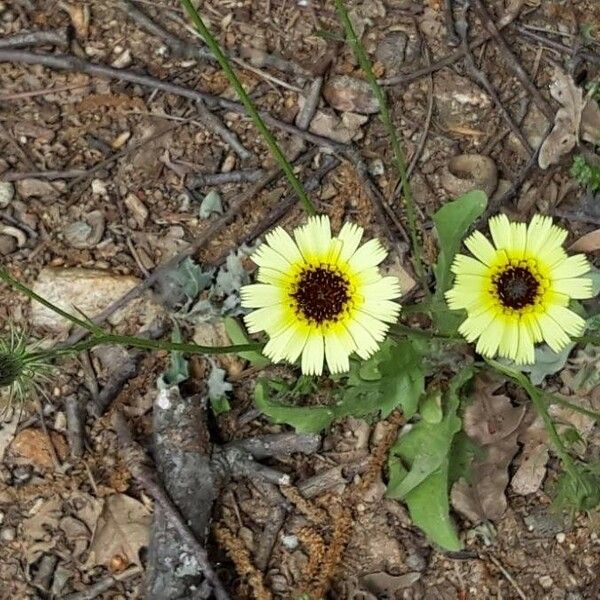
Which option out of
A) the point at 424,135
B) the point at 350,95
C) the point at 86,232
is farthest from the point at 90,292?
the point at 424,135

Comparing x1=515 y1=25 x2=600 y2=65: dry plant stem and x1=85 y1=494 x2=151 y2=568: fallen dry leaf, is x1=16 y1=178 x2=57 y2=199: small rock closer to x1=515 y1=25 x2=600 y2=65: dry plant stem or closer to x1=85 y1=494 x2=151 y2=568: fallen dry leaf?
x1=85 y1=494 x2=151 y2=568: fallen dry leaf

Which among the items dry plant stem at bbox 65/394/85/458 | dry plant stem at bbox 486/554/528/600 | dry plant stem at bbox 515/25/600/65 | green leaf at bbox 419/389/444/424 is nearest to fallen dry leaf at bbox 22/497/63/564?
dry plant stem at bbox 65/394/85/458

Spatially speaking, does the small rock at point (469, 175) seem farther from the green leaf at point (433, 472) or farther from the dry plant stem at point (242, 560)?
the dry plant stem at point (242, 560)

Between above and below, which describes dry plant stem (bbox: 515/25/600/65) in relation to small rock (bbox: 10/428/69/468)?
above

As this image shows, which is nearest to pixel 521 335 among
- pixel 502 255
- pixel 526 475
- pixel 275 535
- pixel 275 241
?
pixel 502 255

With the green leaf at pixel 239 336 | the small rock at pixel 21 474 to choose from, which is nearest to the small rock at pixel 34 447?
the small rock at pixel 21 474

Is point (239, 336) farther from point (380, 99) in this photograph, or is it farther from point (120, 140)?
point (380, 99)
